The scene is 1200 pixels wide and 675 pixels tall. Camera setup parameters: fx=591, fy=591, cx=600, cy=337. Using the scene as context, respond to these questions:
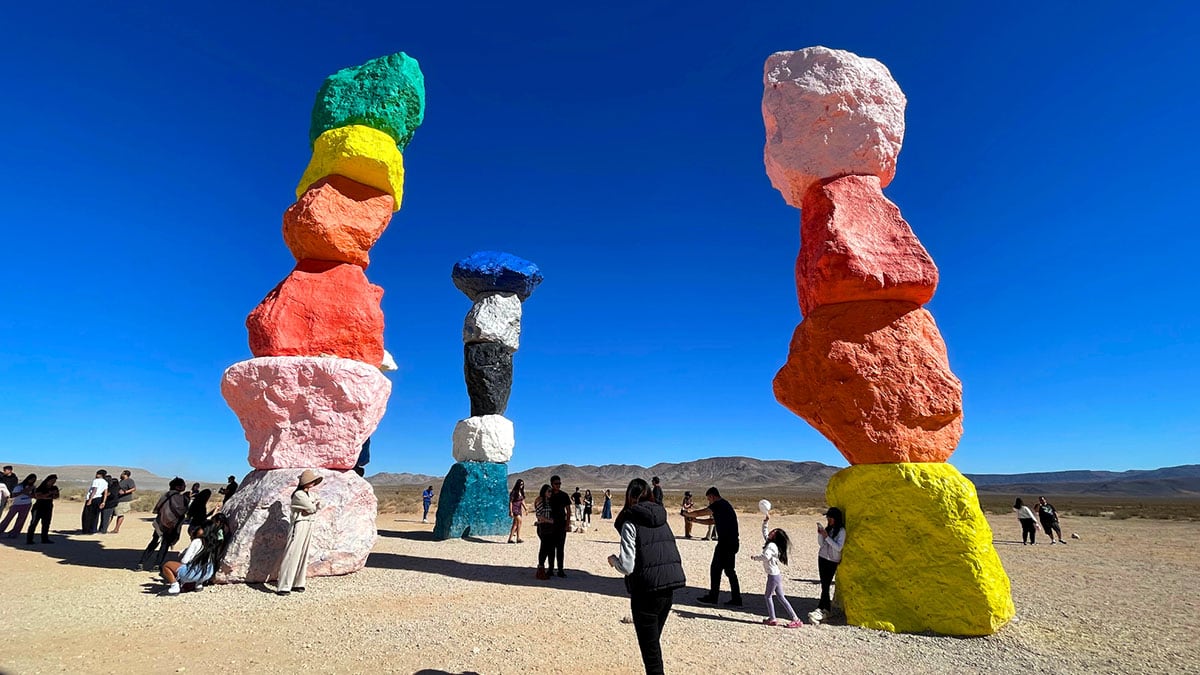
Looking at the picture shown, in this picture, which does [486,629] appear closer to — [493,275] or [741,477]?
[493,275]

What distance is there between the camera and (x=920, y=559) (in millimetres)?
5941

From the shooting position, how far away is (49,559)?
8.77 m

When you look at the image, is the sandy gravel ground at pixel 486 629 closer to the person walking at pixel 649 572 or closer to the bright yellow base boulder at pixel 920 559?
the bright yellow base boulder at pixel 920 559

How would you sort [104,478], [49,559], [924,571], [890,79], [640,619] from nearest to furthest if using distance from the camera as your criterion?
[640,619]
[924,571]
[890,79]
[49,559]
[104,478]

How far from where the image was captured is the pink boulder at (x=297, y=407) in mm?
7789

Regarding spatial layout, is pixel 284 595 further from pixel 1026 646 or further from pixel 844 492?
pixel 1026 646

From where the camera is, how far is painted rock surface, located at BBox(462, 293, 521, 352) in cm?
1474

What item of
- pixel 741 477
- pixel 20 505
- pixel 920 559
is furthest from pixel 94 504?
pixel 741 477

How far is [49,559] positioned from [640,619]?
987 cm

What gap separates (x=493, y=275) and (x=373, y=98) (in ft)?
20.4

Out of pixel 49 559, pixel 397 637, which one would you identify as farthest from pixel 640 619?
pixel 49 559

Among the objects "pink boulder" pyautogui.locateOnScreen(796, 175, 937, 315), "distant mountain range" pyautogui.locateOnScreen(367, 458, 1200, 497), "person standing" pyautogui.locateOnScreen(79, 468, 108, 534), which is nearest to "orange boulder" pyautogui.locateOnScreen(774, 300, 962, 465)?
"pink boulder" pyautogui.locateOnScreen(796, 175, 937, 315)

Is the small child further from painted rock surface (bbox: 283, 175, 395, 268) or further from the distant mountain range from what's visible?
the distant mountain range

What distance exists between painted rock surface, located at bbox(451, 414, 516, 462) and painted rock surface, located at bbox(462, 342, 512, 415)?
0.33 meters
